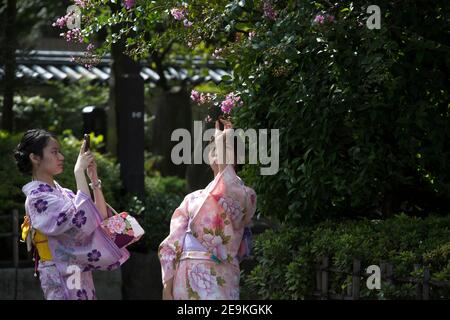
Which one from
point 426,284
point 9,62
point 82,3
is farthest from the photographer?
point 9,62

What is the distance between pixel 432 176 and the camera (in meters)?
8.19

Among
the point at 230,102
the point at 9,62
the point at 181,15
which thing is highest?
the point at 9,62

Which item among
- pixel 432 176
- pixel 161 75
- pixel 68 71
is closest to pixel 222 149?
pixel 432 176

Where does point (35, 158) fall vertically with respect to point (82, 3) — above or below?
below

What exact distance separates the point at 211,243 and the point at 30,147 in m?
1.25

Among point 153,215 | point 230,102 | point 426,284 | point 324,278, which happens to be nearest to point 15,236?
point 153,215

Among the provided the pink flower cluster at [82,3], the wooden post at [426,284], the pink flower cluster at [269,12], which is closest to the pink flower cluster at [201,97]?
the pink flower cluster at [269,12]

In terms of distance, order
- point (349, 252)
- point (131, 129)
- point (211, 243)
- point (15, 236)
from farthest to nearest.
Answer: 1. point (131, 129)
2. point (15, 236)
3. point (349, 252)
4. point (211, 243)

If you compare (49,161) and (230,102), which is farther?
(230,102)

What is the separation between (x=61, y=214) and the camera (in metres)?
6.09

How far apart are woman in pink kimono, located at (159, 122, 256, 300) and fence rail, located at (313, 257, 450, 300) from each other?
1151 mm

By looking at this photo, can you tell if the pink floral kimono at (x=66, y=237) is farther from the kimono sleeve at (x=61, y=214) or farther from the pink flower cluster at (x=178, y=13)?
the pink flower cluster at (x=178, y=13)

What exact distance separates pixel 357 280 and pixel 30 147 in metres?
2.50

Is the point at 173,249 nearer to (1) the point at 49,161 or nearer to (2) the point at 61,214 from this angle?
(2) the point at 61,214
